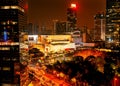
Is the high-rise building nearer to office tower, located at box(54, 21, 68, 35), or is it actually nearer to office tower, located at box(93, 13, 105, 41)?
office tower, located at box(54, 21, 68, 35)

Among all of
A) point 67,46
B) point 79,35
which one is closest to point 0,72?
point 67,46

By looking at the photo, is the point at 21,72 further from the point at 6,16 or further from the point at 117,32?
the point at 117,32

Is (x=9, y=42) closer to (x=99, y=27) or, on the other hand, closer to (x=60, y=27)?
(x=60, y=27)

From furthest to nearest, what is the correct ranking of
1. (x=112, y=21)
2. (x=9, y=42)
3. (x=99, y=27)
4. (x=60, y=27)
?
1. (x=99, y=27)
2. (x=112, y=21)
3. (x=60, y=27)
4. (x=9, y=42)

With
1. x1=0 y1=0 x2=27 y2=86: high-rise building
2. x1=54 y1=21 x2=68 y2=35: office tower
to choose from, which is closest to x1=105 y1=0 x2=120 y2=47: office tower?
x1=54 y1=21 x2=68 y2=35: office tower

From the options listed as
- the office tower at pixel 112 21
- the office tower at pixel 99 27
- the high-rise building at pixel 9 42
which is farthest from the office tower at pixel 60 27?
the high-rise building at pixel 9 42

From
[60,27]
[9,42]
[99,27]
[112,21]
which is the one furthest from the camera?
[99,27]

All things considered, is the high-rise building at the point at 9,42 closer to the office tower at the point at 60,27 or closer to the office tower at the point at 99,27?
the office tower at the point at 60,27

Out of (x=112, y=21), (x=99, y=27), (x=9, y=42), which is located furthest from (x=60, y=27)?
(x=9, y=42)
